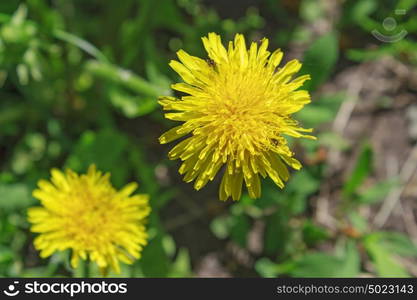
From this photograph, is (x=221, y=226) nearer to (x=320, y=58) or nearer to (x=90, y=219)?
(x=90, y=219)

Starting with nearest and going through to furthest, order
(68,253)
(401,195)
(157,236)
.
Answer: (68,253) → (157,236) → (401,195)

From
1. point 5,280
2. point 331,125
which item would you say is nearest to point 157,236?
point 5,280

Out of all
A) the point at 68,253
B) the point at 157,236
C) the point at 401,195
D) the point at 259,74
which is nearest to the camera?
the point at 259,74

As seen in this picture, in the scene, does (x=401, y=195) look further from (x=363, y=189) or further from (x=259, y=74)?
(x=259, y=74)

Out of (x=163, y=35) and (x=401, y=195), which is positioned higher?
(x=163, y=35)

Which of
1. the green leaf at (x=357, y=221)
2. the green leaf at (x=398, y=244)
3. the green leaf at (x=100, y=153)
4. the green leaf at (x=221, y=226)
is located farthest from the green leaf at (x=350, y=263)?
the green leaf at (x=100, y=153)

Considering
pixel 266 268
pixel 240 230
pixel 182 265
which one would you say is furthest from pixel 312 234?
pixel 182 265

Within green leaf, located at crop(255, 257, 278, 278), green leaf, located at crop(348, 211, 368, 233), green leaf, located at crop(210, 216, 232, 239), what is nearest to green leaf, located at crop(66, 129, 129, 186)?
green leaf, located at crop(210, 216, 232, 239)

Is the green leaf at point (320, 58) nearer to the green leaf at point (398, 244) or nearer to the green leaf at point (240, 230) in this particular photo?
the green leaf at point (240, 230)

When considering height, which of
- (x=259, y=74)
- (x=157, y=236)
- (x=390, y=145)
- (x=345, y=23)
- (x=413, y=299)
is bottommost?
(x=413, y=299)
